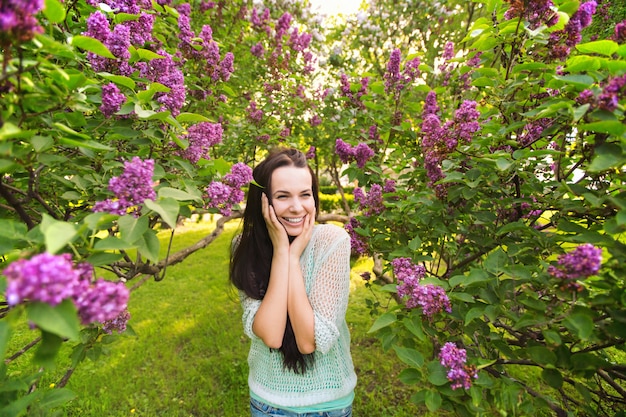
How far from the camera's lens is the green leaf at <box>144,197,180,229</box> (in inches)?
33.3

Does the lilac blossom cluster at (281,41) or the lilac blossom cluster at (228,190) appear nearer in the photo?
the lilac blossom cluster at (228,190)

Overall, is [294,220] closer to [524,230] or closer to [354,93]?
[524,230]

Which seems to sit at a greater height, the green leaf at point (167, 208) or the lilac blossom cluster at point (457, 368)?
the green leaf at point (167, 208)

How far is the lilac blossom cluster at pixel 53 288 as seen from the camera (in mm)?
579

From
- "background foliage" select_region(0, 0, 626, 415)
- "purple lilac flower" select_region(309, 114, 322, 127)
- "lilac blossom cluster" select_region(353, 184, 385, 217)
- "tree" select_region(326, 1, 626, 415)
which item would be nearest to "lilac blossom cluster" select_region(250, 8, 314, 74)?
"purple lilac flower" select_region(309, 114, 322, 127)

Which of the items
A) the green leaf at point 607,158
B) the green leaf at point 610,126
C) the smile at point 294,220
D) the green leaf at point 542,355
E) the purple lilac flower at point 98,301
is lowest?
the green leaf at point 542,355

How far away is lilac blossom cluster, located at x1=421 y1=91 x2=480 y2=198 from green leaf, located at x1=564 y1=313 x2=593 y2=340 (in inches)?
31.5

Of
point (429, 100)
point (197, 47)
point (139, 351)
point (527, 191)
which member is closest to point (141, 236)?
point (527, 191)

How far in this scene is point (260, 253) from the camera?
209 cm

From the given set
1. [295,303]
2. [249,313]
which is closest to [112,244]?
[295,303]

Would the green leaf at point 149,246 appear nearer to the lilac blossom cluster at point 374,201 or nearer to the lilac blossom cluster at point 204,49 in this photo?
the lilac blossom cluster at point 374,201

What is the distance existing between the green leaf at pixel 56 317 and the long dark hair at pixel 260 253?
132cm

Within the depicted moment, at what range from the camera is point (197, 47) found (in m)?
2.43

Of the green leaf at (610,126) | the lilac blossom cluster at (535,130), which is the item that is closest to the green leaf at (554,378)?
the green leaf at (610,126)
